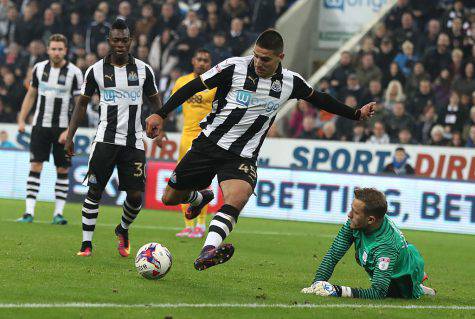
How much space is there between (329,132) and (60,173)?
7740mm

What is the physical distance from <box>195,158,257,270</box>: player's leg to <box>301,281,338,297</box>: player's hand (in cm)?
82

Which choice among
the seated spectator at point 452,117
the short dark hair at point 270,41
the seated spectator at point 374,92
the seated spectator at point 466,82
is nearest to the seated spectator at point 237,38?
the seated spectator at point 374,92

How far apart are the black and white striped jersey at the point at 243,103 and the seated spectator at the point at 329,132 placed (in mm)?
11813

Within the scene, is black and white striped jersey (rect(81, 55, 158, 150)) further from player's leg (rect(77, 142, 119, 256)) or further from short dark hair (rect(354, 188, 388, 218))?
short dark hair (rect(354, 188, 388, 218))

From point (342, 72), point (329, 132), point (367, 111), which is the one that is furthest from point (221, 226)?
point (342, 72)

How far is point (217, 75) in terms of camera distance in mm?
8367

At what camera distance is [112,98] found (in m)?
10.1

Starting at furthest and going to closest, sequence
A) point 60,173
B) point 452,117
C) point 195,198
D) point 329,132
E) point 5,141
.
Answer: point 5,141
point 329,132
point 452,117
point 60,173
point 195,198

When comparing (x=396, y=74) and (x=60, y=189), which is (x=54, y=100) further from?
(x=396, y=74)

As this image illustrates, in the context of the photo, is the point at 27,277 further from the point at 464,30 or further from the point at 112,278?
the point at 464,30

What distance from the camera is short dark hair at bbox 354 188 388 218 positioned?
7691 millimetres

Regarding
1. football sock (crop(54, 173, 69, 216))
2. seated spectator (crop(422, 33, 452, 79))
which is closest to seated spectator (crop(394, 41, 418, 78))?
seated spectator (crop(422, 33, 452, 79))

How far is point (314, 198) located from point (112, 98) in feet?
27.5

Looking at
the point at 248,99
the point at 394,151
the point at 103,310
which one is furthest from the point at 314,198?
the point at 103,310
